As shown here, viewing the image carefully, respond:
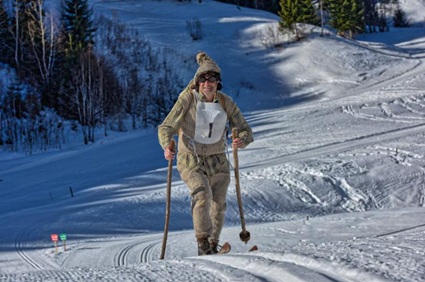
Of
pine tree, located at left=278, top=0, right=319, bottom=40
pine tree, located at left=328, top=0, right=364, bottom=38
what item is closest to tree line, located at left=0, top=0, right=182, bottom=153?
pine tree, located at left=278, top=0, right=319, bottom=40

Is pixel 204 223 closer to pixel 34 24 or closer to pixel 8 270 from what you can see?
pixel 8 270

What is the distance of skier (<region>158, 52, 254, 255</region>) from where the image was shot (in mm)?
5332

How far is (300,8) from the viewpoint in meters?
47.1

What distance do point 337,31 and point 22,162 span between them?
127ft

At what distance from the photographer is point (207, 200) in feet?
17.2

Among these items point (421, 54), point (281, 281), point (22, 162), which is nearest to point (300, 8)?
point (421, 54)

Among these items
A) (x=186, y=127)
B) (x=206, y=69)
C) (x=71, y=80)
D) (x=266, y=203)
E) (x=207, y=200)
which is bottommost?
(x=266, y=203)

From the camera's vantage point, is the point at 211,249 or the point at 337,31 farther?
the point at 337,31

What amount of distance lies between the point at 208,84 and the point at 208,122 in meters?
0.40

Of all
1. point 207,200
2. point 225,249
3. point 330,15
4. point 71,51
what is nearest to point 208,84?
point 207,200

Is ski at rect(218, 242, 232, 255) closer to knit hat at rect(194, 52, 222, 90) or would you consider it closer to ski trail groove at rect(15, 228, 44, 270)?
knit hat at rect(194, 52, 222, 90)

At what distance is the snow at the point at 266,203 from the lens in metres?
3.27

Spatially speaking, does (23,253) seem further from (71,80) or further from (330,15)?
(330,15)

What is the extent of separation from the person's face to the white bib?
4.8 inches
